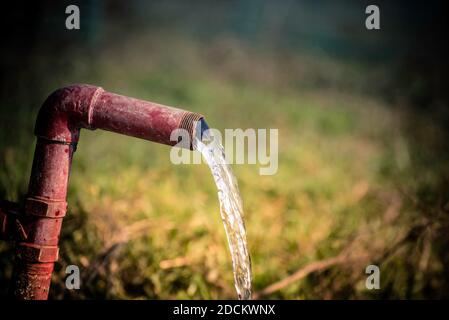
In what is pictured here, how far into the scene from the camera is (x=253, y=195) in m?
3.52

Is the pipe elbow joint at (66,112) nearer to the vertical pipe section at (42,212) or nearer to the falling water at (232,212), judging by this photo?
the vertical pipe section at (42,212)

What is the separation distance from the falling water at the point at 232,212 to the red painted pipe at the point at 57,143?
0.72 feet

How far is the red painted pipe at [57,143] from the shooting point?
1396mm

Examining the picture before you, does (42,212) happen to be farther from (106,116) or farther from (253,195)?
(253,195)

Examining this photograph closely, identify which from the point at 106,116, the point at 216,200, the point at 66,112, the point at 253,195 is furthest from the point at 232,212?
the point at 253,195

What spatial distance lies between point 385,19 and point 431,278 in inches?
376

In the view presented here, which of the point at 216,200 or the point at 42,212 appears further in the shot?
the point at 216,200

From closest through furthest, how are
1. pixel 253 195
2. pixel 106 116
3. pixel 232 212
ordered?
pixel 106 116, pixel 232 212, pixel 253 195

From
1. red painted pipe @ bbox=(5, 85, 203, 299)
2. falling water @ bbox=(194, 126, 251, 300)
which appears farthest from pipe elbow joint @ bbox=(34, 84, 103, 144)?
falling water @ bbox=(194, 126, 251, 300)

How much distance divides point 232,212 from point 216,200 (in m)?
1.72

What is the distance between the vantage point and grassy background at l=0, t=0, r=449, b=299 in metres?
2.42

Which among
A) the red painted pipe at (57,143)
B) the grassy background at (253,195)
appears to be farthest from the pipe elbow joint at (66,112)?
the grassy background at (253,195)

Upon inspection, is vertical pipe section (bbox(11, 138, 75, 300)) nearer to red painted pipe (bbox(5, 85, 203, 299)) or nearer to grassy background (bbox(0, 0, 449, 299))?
red painted pipe (bbox(5, 85, 203, 299))

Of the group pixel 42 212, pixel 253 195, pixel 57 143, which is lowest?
pixel 42 212
